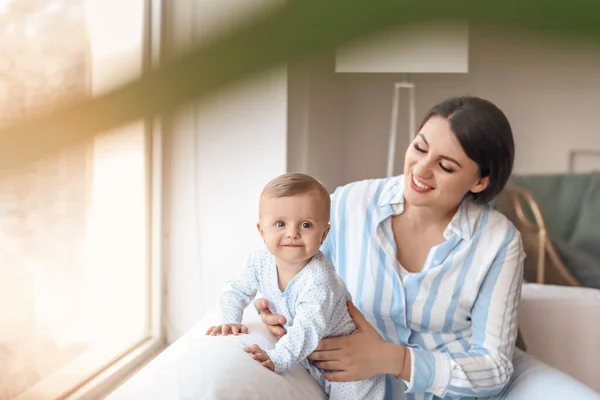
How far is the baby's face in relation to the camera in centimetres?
120

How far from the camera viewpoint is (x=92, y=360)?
71.2 inches

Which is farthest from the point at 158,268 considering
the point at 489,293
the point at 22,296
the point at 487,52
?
the point at 487,52

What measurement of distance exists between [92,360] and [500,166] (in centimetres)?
106

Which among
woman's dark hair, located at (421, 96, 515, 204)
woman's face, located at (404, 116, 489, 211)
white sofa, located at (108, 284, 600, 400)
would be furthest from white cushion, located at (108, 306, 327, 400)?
woman's dark hair, located at (421, 96, 515, 204)

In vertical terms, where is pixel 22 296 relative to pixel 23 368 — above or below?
above

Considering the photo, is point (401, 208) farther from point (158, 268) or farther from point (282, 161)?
point (158, 268)

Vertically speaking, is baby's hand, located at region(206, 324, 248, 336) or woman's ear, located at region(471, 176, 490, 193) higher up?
woman's ear, located at region(471, 176, 490, 193)

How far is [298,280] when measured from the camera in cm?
128

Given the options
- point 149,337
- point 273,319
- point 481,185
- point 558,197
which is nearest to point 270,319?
point 273,319

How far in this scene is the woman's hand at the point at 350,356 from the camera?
1.31 meters

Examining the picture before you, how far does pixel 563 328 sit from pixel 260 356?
37.7 inches

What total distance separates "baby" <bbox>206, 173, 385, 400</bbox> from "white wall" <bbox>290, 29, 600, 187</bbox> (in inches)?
69.8

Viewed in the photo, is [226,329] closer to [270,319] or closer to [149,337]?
[270,319]

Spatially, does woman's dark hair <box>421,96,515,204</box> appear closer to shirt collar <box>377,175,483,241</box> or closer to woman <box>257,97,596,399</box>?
woman <box>257,97,596,399</box>
